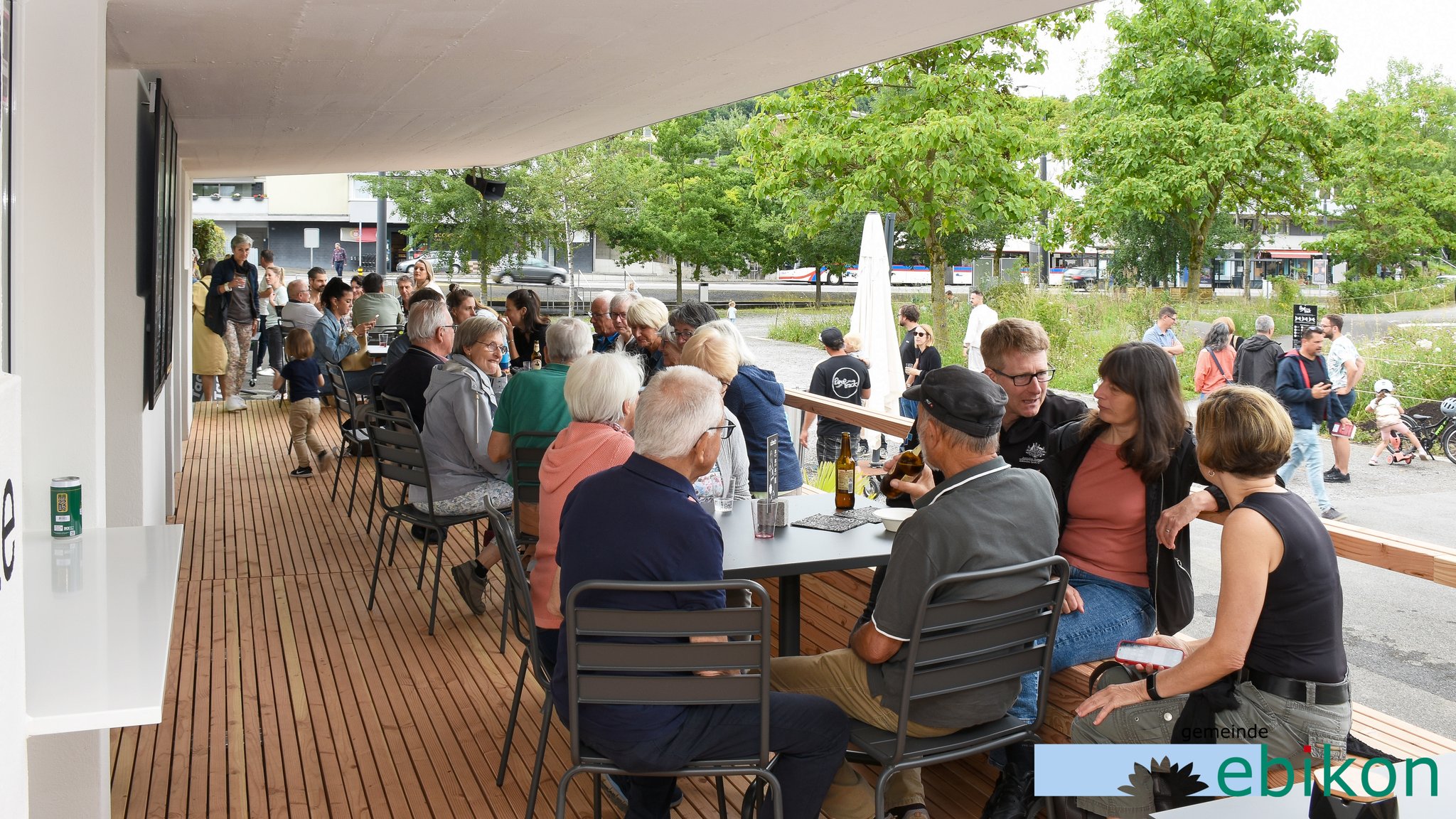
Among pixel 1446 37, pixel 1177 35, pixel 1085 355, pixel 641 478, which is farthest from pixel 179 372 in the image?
pixel 1446 37

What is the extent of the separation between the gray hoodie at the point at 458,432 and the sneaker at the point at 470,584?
339mm

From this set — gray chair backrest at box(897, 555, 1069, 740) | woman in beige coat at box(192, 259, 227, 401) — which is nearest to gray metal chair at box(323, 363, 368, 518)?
woman in beige coat at box(192, 259, 227, 401)

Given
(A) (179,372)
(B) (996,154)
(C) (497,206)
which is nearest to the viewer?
(A) (179,372)

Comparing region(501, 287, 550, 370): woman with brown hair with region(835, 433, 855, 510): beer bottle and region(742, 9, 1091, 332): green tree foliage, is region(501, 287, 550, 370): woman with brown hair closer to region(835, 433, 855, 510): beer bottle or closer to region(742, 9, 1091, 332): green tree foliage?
region(835, 433, 855, 510): beer bottle

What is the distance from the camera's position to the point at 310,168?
38.7ft

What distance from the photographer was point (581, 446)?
10.9 feet

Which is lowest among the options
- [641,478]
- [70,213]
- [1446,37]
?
[641,478]

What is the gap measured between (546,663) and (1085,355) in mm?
18329

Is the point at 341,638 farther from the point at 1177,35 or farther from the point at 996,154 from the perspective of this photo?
the point at 1177,35

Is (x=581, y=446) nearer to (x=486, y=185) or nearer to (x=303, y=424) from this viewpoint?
(x=303, y=424)

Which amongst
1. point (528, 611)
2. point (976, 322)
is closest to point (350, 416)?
point (528, 611)

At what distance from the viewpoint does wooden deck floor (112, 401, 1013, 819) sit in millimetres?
3391

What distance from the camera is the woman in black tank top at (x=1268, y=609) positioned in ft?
7.94

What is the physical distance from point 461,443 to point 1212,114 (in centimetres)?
2104
